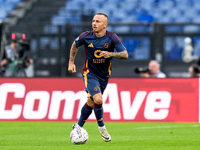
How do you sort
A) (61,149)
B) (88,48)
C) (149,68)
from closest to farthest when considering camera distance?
(61,149) → (88,48) → (149,68)

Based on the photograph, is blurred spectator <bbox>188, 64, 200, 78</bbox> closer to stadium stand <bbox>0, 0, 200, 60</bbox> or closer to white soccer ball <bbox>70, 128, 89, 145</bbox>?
stadium stand <bbox>0, 0, 200, 60</bbox>

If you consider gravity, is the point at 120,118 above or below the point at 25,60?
below

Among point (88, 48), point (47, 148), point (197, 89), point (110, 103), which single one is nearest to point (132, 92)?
point (110, 103)

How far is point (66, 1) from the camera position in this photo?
779 inches

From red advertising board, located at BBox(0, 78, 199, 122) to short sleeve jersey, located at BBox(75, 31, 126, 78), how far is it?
4616 mm

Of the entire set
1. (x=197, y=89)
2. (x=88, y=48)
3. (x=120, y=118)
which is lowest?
(x=120, y=118)

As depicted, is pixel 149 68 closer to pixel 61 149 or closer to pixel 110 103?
pixel 110 103

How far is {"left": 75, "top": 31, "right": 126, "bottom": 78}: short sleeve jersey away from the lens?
706cm

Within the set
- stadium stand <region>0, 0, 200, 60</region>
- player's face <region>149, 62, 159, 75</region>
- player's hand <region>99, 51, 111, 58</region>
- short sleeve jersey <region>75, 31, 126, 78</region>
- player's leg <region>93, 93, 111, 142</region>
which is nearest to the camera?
player's hand <region>99, 51, 111, 58</region>

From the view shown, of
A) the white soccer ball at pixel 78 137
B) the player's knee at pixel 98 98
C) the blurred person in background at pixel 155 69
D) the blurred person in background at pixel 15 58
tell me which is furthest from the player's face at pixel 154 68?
the white soccer ball at pixel 78 137

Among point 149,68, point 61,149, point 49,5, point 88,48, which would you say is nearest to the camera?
point 61,149

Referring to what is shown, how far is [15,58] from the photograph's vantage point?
1328cm

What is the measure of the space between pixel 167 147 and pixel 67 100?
5.71m

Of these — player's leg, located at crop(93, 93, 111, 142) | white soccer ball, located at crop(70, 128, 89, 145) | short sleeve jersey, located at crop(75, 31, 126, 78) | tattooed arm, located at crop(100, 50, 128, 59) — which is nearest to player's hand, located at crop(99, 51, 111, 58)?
tattooed arm, located at crop(100, 50, 128, 59)
